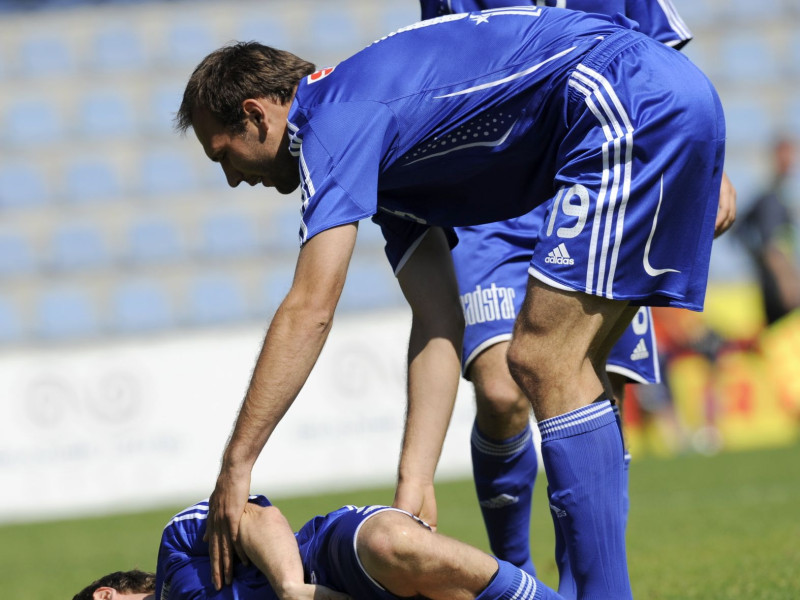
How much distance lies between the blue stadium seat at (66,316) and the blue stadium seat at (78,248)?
1.36 ft

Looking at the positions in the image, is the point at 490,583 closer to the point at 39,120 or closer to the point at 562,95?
the point at 562,95

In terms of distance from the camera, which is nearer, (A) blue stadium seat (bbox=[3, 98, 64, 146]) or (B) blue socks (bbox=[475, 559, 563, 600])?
(B) blue socks (bbox=[475, 559, 563, 600])

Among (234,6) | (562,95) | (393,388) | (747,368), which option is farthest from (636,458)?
(562,95)

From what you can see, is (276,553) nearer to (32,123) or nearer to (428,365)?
(428,365)

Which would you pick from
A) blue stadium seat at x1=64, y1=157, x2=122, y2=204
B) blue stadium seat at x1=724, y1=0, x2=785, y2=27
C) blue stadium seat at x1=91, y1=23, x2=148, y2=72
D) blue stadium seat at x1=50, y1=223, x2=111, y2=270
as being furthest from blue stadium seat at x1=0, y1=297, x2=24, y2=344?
blue stadium seat at x1=724, y1=0, x2=785, y2=27

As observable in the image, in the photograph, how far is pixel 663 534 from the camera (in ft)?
19.2

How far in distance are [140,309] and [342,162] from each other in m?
11.2

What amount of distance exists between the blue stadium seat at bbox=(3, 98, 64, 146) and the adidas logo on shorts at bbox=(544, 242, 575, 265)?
12.9 m

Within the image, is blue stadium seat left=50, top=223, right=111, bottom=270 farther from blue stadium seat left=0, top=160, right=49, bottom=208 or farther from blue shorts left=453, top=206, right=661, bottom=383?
blue shorts left=453, top=206, right=661, bottom=383

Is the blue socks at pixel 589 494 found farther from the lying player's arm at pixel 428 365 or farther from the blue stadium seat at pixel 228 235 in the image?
the blue stadium seat at pixel 228 235

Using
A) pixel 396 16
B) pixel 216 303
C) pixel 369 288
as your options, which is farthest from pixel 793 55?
pixel 216 303

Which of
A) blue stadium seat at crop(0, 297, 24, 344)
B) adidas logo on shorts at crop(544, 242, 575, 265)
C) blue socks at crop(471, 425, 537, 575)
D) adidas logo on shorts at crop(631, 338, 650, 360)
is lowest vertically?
blue stadium seat at crop(0, 297, 24, 344)

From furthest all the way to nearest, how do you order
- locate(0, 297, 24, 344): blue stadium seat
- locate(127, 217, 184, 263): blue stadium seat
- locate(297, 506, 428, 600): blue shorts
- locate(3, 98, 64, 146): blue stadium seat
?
locate(3, 98, 64, 146): blue stadium seat, locate(127, 217, 184, 263): blue stadium seat, locate(0, 297, 24, 344): blue stadium seat, locate(297, 506, 428, 600): blue shorts

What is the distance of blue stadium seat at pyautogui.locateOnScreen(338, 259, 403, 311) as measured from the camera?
13.7m
